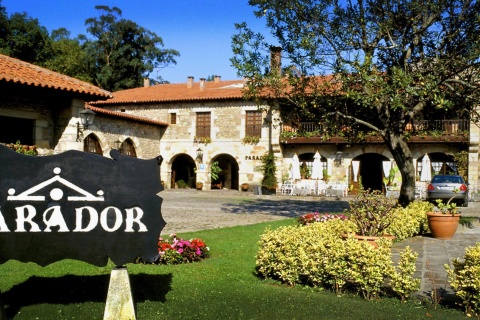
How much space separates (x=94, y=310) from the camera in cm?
468

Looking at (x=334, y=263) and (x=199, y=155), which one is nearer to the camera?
(x=334, y=263)

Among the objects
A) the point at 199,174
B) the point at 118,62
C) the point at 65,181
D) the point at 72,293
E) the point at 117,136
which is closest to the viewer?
the point at 65,181

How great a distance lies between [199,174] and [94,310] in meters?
25.6

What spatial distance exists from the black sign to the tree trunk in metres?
9.37

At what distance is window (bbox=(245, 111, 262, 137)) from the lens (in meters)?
29.0

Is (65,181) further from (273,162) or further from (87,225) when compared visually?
(273,162)

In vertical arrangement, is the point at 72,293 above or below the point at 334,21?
below

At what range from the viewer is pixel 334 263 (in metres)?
5.48

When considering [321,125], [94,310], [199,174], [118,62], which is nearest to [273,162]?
[199,174]

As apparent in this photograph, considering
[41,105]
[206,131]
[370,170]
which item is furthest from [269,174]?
[41,105]

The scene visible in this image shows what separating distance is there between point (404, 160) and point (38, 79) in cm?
912

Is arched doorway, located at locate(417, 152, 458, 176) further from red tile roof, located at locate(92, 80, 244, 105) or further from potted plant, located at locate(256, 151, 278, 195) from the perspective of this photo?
red tile roof, located at locate(92, 80, 244, 105)

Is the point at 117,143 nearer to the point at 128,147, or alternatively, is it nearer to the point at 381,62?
the point at 128,147

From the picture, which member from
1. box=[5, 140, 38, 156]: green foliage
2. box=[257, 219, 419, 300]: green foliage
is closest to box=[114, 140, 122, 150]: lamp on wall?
box=[5, 140, 38, 156]: green foliage
